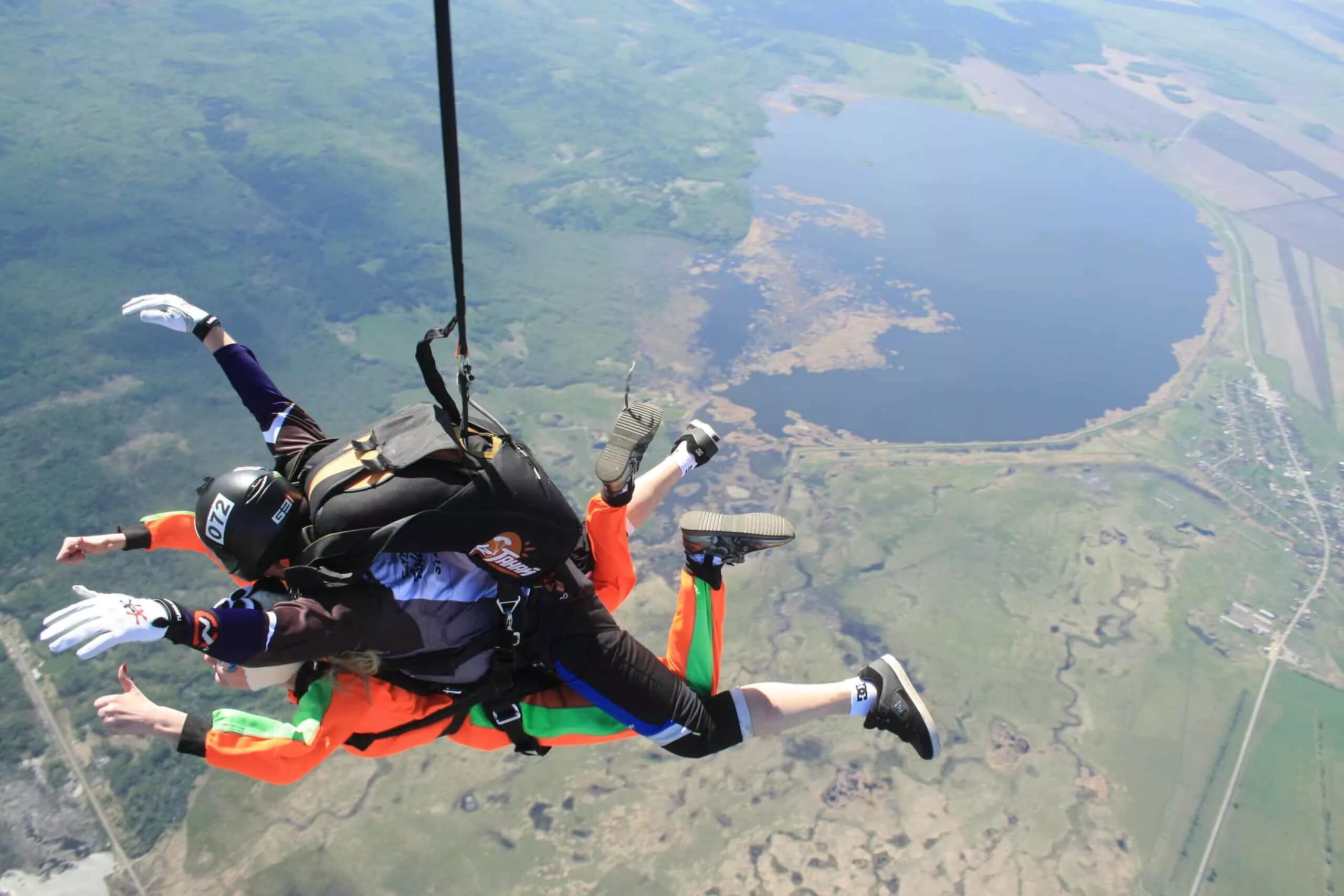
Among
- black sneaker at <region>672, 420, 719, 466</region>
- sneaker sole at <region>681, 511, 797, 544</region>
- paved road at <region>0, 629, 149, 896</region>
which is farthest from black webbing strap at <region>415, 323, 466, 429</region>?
paved road at <region>0, 629, 149, 896</region>

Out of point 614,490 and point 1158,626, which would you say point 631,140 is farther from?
point 614,490

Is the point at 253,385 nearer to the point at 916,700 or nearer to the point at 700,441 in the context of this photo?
the point at 700,441

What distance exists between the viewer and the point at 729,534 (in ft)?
13.7

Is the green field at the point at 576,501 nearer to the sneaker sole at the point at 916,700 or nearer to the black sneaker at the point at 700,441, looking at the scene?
the sneaker sole at the point at 916,700

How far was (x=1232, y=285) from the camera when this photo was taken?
199ft

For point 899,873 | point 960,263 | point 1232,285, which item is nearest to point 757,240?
point 960,263

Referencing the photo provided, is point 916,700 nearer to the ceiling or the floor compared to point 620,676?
nearer to the floor

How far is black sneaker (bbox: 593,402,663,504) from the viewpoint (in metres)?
3.69

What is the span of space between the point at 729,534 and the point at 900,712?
3.99 feet

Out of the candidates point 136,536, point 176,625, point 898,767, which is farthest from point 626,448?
point 898,767

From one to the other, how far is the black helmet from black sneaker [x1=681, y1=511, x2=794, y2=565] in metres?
1.76

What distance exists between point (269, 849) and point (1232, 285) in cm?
6479

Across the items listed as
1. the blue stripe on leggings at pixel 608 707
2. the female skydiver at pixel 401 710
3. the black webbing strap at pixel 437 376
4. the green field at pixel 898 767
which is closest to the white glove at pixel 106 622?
the female skydiver at pixel 401 710

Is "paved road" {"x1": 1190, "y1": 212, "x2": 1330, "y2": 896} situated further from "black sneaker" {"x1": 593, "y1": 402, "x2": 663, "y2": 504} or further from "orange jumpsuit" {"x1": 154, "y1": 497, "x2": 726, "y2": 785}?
"black sneaker" {"x1": 593, "y1": 402, "x2": 663, "y2": 504}
